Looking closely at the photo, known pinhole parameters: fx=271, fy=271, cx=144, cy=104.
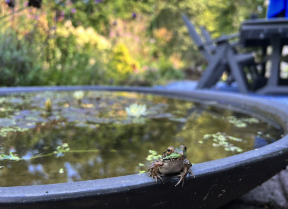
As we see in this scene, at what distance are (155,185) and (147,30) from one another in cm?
895

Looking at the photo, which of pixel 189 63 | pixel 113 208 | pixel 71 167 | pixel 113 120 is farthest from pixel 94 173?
pixel 189 63

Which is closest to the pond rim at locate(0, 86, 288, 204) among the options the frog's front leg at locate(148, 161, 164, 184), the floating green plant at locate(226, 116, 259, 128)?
the frog's front leg at locate(148, 161, 164, 184)

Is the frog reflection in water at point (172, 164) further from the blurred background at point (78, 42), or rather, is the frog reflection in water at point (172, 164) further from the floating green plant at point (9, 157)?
the blurred background at point (78, 42)

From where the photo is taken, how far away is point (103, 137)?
4.39 feet

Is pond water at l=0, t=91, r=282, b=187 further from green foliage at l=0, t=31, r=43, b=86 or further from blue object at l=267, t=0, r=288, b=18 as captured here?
blue object at l=267, t=0, r=288, b=18

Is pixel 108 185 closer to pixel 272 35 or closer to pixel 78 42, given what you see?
pixel 272 35

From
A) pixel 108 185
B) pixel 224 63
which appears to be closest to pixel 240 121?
pixel 108 185

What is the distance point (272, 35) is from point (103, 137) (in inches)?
144

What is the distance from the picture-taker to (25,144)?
117 centimetres

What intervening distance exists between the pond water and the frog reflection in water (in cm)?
27

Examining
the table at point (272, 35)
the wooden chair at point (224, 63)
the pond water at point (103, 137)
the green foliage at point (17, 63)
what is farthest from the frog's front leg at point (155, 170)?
the wooden chair at point (224, 63)

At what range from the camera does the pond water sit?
0.94 metres

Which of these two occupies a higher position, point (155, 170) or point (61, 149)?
point (155, 170)

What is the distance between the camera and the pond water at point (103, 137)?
94cm
